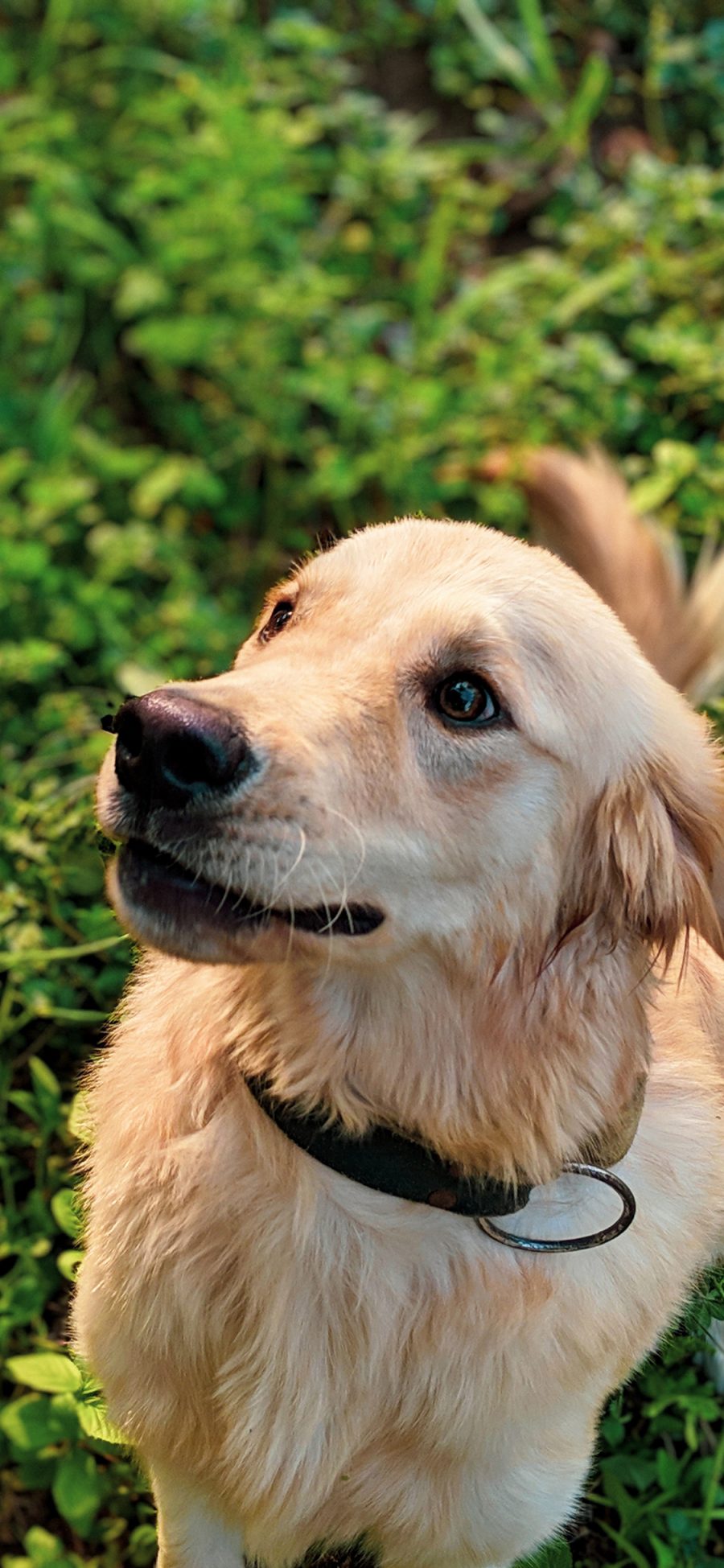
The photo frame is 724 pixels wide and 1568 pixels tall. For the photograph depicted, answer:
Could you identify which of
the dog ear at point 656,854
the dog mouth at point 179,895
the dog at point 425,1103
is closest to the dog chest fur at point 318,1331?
the dog at point 425,1103

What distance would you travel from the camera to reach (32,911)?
2.96 metres

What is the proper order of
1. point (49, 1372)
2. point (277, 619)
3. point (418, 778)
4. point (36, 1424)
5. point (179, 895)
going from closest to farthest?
point (179, 895) < point (418, 778) < point (277, 619) < point (49, 1372) < point (36, 1424)

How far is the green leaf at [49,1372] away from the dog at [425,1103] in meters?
0.41

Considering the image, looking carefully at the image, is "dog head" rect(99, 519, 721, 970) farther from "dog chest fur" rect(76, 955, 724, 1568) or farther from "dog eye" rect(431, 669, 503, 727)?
"dog chest fur" rect(76, 955, 724, 1568)

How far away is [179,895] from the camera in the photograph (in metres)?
1.59

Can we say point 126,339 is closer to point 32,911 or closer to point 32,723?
point 32,723

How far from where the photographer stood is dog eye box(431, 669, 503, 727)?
1788 millimetres

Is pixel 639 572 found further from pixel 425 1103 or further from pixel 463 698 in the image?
pixel 425 1103

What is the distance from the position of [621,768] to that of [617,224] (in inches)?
139

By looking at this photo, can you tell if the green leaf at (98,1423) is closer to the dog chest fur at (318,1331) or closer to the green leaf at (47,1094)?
the dog chest fur at (318,1331)

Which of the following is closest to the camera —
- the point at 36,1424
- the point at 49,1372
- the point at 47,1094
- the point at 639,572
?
the point at 49,1372

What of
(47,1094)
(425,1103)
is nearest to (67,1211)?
(47,1094)

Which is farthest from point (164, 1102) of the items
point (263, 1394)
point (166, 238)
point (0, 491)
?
point (166, 238)

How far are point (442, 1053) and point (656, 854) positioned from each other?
1.35 ft
